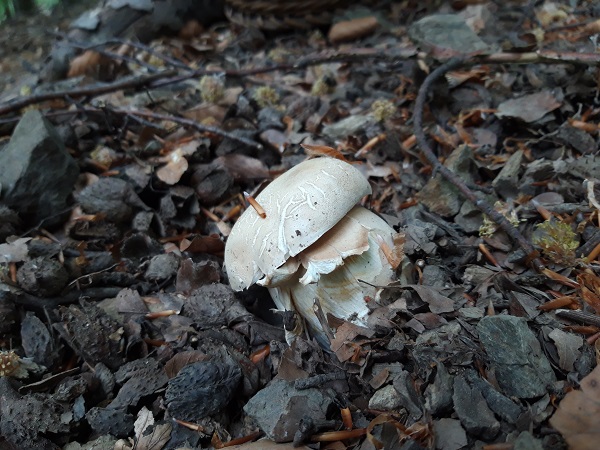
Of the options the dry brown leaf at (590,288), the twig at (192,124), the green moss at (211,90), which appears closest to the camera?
the dry brown leaf at (590,288)

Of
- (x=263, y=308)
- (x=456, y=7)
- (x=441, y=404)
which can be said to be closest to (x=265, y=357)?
(x=263, y=308)

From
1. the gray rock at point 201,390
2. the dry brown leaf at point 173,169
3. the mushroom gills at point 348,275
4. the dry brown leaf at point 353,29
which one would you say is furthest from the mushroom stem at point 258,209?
the dry brown leaf at point 353,29

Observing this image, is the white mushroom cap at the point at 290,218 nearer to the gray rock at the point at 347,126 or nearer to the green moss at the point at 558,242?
the green moss at the point at 558,242

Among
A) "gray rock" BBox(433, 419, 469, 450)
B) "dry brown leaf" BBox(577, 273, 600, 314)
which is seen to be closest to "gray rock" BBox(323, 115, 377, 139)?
"dry brown leaf" BBox(577, 273, 600, 314)

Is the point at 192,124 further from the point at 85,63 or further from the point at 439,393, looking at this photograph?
the point at 439,393

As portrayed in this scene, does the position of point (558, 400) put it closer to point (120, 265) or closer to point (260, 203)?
point (260, 203)

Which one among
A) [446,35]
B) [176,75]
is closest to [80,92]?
[176,75]

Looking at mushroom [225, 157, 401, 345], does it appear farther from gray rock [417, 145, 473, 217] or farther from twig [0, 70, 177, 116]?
twig [0, 70, 177, 116]
